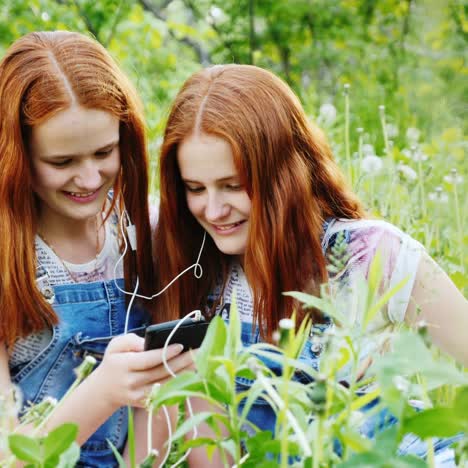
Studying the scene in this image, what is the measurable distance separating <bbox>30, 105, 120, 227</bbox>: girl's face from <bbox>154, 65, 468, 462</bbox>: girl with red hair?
0.13m

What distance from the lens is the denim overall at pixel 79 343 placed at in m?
1.80

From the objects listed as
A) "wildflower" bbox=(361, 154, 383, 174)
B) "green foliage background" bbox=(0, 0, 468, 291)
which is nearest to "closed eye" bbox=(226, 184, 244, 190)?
"wildflower" bbox=(361, 154, 383, 174)

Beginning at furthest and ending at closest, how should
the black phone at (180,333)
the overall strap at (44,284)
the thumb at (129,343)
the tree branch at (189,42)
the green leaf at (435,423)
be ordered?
the tree branch at (189,42), the overall strap at (44,284), the thumb at (129,343), the black phone at (180,333), the green leaf at (435,423)

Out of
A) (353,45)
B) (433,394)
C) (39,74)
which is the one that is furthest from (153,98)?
(433,394)

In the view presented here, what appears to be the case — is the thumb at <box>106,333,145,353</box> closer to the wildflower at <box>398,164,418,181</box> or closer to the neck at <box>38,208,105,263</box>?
the neck at <box>38,208,105,263</box>

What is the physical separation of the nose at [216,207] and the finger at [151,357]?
1.13 ft

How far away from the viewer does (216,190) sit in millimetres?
1643

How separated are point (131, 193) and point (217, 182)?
12.6 inches

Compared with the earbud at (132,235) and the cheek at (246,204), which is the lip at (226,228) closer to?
the cheek at (246,204)

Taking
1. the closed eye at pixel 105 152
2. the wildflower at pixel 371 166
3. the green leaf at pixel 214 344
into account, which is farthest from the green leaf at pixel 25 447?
the wildflower at pixel 371 166

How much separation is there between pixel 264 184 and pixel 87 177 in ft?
1.26

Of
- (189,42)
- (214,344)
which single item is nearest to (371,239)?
(214,344)

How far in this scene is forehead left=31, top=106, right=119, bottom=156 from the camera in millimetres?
1647

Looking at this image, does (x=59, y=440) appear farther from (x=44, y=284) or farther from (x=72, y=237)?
(x=72, y=237)
